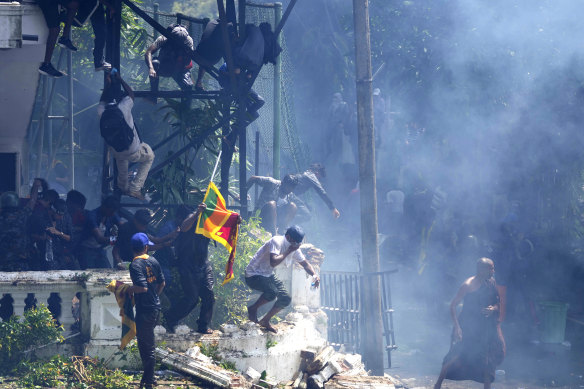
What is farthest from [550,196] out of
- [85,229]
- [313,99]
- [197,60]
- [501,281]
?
[85,229]

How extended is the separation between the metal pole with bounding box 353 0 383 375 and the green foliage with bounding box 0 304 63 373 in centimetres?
453

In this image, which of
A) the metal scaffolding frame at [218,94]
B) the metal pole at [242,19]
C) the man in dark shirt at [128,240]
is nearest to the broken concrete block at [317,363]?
the metal scaffolding frame at [218,94]

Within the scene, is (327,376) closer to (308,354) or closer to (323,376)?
(323,376)

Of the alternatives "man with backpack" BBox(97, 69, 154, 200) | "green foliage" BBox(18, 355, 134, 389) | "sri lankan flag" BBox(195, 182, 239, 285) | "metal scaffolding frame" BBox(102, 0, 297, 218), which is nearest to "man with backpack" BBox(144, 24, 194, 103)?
"metal scaffolding frame" BBox(102, 0, 297, 218)

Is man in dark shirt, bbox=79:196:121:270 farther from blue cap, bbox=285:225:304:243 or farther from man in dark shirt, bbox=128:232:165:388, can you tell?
blue cap, bbox=285:225:304:243

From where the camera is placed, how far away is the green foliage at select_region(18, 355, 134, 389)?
7004mm

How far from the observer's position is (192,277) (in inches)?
319

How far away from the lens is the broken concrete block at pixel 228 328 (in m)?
8.35

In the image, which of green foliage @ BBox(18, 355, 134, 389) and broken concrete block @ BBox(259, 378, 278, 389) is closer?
green foliage @ BBox(18, 355, 134, 389)

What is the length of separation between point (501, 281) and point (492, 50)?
5.11 m

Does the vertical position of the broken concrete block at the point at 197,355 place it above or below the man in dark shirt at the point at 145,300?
below

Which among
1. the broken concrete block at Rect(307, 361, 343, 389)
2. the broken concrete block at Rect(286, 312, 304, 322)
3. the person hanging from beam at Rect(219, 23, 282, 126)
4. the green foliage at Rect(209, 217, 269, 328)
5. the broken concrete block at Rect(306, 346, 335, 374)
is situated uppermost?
the person hanging from beam at Rect(219, 23, 282, 126)

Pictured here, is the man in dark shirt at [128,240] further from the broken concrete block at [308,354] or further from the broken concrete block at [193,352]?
the broken concrete block at [308,354]

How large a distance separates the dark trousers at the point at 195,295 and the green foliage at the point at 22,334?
1368 millimetres
